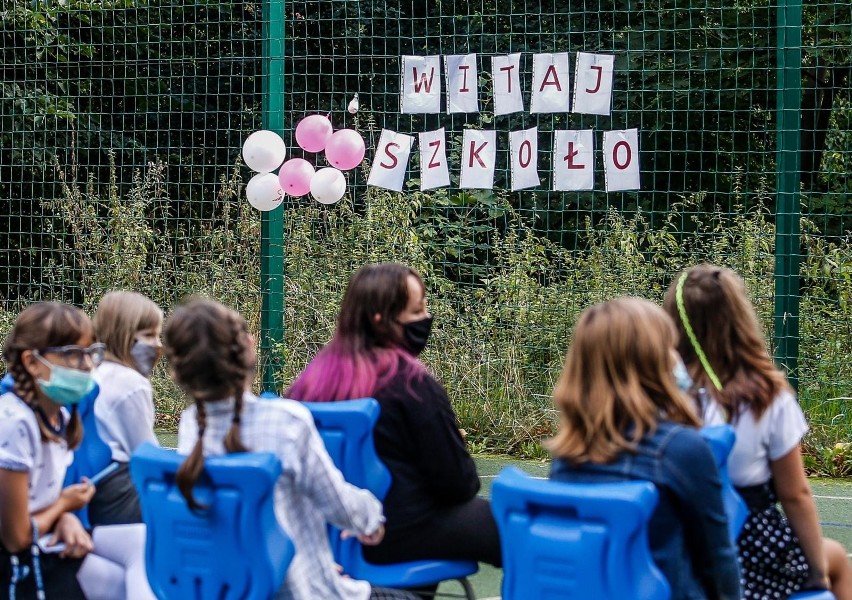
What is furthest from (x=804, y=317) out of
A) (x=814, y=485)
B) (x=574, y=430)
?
(x=574, y=430)

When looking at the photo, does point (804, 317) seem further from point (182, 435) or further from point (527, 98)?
point (182, 435)

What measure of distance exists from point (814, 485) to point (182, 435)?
13.7 ft

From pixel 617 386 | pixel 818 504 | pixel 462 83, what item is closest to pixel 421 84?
pixel 462 83

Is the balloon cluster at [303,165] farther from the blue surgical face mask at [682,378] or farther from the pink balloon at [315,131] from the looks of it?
the blue surgical face mask at [682,378]

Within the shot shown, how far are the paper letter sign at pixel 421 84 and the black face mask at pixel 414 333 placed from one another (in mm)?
3700

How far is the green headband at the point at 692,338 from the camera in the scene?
3.00 m

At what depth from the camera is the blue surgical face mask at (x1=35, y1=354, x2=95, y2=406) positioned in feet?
10.1

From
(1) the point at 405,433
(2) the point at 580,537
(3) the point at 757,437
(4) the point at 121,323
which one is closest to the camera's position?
(2) the point at 580,537

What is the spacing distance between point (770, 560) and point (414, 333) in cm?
125

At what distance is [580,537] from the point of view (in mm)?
2348

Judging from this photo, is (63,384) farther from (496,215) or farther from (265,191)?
(496,215)

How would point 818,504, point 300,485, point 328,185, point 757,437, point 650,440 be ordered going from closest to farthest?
point 650,440 → point 300,485 → point 757,437 → point 818,504 → point 328,185

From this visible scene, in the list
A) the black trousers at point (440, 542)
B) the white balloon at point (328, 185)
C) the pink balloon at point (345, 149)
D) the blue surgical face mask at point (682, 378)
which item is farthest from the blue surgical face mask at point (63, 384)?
the pink balloon at point (345, 149)

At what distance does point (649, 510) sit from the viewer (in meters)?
2.29
